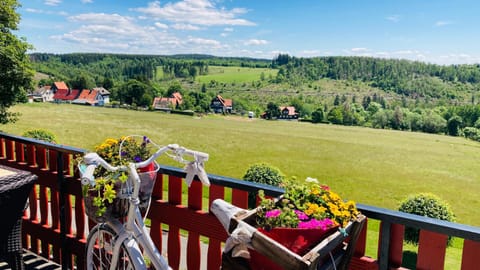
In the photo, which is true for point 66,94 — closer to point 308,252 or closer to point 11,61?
point 11,61

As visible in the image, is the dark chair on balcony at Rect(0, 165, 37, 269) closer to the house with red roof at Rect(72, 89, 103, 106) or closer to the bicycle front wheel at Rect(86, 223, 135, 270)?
the bicycle front wheel at Rect(86, 223, 135, 270)

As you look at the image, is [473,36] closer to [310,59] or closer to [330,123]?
[310,59]

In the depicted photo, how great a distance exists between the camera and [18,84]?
12.6 m

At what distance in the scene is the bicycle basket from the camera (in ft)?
Result: 4.17

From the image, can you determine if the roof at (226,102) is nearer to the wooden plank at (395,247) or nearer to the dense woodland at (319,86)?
the dense woodland at (319,86)

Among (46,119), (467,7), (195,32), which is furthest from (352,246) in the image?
(195,32)

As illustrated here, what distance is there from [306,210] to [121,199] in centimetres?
67

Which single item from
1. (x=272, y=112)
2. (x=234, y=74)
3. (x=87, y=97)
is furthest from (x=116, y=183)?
(x=234, y=74)

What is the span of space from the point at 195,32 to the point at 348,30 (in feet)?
112

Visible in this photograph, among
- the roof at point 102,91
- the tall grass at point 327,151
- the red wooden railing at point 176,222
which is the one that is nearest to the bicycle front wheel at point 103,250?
the red wooden railing at point 176,222

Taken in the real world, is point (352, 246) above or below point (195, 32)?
below

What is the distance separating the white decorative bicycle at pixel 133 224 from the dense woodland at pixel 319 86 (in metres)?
47.9

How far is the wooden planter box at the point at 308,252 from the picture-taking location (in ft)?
2.81

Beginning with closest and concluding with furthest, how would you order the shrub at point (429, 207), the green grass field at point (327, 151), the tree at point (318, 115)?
1. the shrub at point (429, 207)
2. the green grass field at point (327, 151)
3. the tree at point (318, 115)
